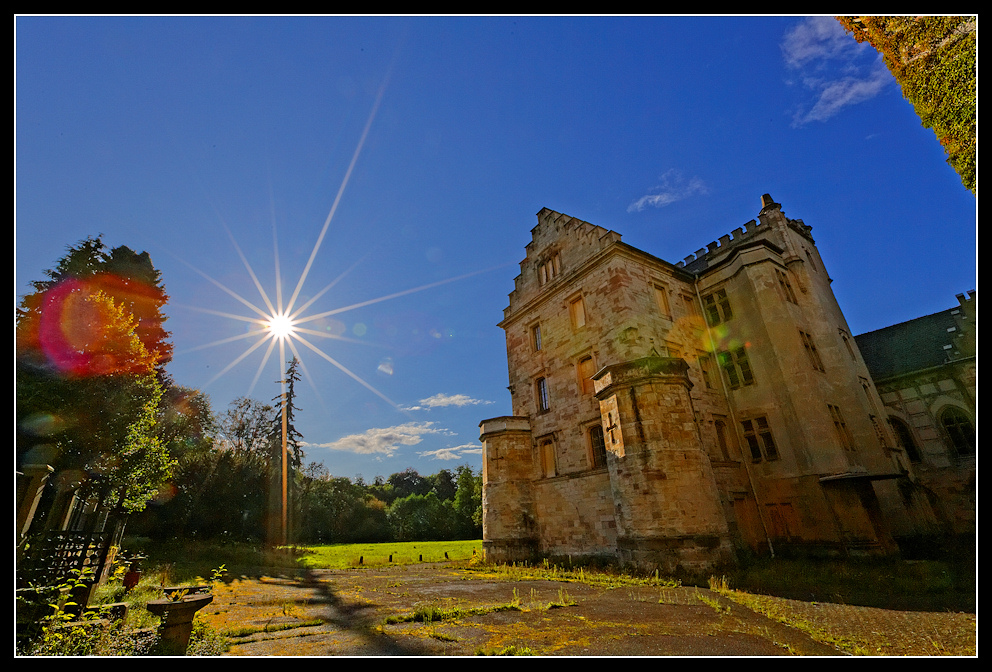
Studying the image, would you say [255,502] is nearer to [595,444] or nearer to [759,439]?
[595,444]

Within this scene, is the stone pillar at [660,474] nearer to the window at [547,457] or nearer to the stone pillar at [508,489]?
the window at [547,457]

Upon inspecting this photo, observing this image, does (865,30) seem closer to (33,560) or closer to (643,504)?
(643,504)

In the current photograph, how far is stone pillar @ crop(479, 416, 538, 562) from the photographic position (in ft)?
58.7

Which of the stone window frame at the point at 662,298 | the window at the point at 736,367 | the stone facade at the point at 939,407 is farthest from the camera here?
the stone window frame at the point at 662,298

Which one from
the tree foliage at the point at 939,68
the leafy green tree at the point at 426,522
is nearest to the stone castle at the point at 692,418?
the tree foliage at the point at 939,68

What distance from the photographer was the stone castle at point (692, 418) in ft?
43.4

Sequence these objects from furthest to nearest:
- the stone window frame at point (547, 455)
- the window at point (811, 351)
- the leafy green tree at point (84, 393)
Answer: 1. the stone window frame at point (547, 455)
2. the window at point (811, 351)
3. the leafy green tree at point (84, 393)

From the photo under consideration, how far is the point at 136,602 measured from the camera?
9.18m

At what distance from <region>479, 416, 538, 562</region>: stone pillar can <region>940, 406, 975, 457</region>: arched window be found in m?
17.3

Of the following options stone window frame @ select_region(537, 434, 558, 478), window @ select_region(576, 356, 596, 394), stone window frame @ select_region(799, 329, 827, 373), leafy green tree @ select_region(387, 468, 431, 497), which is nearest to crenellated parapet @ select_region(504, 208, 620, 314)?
window @ select_region(576, 356, 596, 394)

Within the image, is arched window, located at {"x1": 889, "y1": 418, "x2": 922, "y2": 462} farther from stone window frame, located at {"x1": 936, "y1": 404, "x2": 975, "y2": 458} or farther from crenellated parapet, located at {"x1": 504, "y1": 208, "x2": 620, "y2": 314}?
crenellated parapet, located at {"x1": 504, "y1": 208, "x2": 620, "y2": 314}

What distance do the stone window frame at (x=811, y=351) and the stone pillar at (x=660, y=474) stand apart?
20.8 ft

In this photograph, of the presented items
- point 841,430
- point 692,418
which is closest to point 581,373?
point 692,418

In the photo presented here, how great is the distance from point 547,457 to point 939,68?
1681 cm
